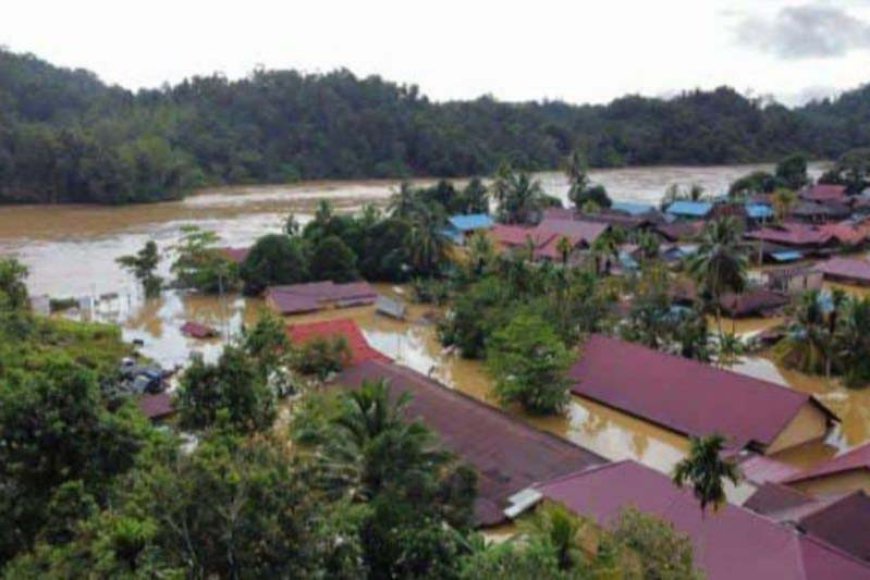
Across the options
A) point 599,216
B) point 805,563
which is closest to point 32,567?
point 805,563

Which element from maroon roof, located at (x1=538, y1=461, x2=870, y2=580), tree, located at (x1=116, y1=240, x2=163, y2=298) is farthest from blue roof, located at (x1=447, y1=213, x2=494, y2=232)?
maroon roof, located at (x1=538, y1=461, x2=870, y2=580)

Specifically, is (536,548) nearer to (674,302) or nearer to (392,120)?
(674,302)

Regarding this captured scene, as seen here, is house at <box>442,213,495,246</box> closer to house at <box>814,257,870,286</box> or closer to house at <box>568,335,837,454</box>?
house at <box>814,257,870,286</box>

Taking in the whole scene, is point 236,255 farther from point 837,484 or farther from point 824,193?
point 824,193

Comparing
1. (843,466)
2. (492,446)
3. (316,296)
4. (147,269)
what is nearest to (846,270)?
(316,296)

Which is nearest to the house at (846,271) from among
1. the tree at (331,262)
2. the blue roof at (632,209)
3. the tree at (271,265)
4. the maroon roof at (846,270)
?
the maroon roof at (846,270)

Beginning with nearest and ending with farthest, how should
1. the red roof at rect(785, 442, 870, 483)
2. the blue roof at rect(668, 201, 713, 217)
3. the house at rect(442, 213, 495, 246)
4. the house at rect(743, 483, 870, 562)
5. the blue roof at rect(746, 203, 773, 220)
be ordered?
the house at rect(743, 483, 870, 562), the red roof at rect(785, 442, 870, 483), the house at rect(442, 213, 495, 246), the blue roof at rect(746, 203, 773, 220), the blue roof at rect(668, 201, 713, 217)

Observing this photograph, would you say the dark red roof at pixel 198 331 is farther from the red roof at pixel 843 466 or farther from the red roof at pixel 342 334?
the red roof at pixel 843 466
